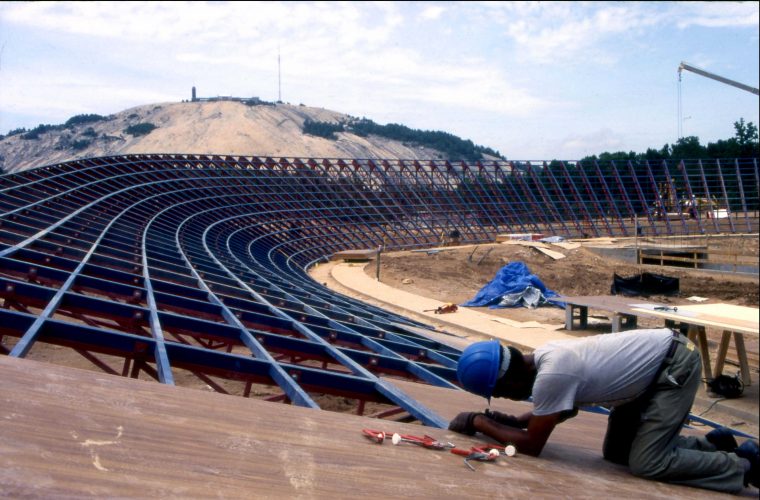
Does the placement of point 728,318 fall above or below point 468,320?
above

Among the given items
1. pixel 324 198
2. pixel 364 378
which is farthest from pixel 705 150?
pixel 364 378

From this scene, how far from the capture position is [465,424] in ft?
12.8

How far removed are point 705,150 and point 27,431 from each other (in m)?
53.8

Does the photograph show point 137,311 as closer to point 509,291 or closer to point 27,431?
point 27,431

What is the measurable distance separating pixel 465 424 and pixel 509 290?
17.1 m

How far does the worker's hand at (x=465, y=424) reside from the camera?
12.8 ft

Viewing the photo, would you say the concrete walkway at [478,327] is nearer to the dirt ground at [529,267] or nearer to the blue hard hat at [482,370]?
the dirt ground at [529,267]

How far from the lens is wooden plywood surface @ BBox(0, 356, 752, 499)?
95.2 inches

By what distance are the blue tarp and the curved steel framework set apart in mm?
5771

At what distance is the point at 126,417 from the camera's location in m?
3.03

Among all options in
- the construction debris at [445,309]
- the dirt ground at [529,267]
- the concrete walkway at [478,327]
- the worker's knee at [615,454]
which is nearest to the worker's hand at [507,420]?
the worker's knee at [615,454]

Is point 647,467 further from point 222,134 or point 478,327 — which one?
point 222,134

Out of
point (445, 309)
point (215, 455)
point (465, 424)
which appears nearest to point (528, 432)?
point (465, 424)

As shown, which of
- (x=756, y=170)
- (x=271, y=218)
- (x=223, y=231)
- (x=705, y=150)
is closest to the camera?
(x=223, y=231)
